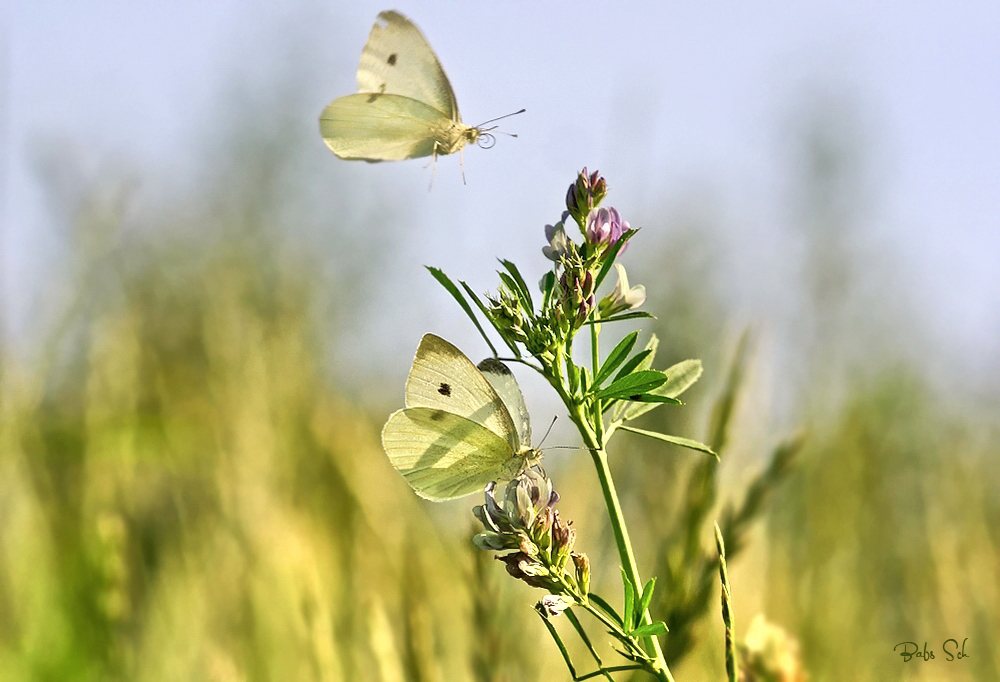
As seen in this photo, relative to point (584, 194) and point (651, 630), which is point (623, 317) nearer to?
point (584, 194)

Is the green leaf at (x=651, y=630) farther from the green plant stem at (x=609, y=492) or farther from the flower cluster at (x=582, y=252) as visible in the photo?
the flower cluster at (x=582, y=252)

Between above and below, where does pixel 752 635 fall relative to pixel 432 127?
below

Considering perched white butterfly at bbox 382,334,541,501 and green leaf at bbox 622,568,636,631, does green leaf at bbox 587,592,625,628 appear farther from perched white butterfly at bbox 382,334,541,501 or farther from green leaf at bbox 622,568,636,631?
perched white butterfly at bbox 382,334,541,501

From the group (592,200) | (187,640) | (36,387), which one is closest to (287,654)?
(187,640)

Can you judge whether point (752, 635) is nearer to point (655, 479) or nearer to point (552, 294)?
point (552, 294)
